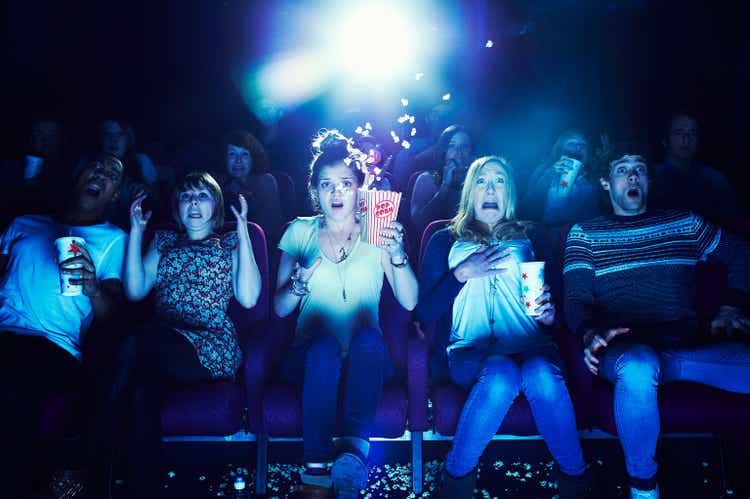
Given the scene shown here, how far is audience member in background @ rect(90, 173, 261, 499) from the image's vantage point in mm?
1719

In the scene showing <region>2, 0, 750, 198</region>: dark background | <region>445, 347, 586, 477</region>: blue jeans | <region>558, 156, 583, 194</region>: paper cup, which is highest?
<region>2, 0, 750, 198</region>: dark background

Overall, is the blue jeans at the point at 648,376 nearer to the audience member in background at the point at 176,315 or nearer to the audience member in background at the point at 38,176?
the audience member in background at the point at 176,315

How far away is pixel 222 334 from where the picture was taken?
2018 mm

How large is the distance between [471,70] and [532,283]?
3.74m

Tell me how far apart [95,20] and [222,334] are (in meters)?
3.62

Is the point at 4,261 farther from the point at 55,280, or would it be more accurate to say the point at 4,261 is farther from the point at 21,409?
the point at 21,409

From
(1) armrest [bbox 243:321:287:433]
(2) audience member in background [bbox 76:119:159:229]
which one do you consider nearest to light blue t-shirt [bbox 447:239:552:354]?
(1) armrest [bbox 243:321:287:433]

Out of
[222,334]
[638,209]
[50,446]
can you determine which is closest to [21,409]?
[50,446]

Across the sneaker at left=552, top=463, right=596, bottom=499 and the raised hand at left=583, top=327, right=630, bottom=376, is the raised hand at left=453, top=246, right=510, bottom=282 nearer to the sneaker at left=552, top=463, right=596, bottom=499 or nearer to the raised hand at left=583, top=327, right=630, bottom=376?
the raised hand at left=583, top=327, right=630, bottom=376

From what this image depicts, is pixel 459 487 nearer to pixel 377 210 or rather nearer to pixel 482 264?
pixel 482 264

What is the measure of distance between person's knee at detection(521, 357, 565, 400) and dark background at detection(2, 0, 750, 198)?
10.1 ft

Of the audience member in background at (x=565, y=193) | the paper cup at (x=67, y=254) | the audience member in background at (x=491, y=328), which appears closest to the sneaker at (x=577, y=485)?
the audience member in background at (x=491, y=328)

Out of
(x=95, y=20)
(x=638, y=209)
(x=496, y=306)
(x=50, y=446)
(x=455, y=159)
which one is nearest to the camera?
(x=50, y=446)

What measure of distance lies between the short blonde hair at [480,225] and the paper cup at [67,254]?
Answer: 1.48m
